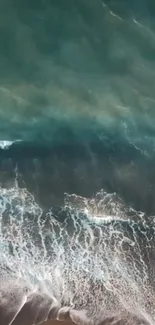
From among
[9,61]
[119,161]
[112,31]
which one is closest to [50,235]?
[119,161]

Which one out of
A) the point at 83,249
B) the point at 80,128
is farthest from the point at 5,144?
the point at 83,249

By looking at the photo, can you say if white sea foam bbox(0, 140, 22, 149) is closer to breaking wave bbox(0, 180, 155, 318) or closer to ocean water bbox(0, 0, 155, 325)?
ocean water bbox(0, 0, 155, 325)

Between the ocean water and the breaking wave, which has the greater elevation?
the ocean water

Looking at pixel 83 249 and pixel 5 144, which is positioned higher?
pixel 5 144

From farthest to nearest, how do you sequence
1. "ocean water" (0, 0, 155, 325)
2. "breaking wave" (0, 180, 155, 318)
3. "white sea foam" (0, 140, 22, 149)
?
"white sea foam" (0, 140, 22, 149)
"ocean water" (0, 0, 155, 325)
"breaking wave" (0, 180, 155, 318)

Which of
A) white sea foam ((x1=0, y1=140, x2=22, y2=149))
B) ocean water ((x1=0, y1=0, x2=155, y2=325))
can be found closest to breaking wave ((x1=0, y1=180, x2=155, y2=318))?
ocean water ((x1=0, y1=0, x2=155, y2=325))

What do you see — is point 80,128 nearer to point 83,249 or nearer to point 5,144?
point 5,144

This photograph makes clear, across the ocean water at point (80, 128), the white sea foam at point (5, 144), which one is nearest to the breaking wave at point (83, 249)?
the ocean water at point (80, 128)

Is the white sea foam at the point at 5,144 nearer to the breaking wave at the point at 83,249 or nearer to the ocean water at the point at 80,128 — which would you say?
the ocean water at the point at 80,128

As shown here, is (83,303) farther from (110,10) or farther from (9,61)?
(110,10)

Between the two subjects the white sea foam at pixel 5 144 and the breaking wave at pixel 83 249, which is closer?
the breaking wave at pixel 83 249
